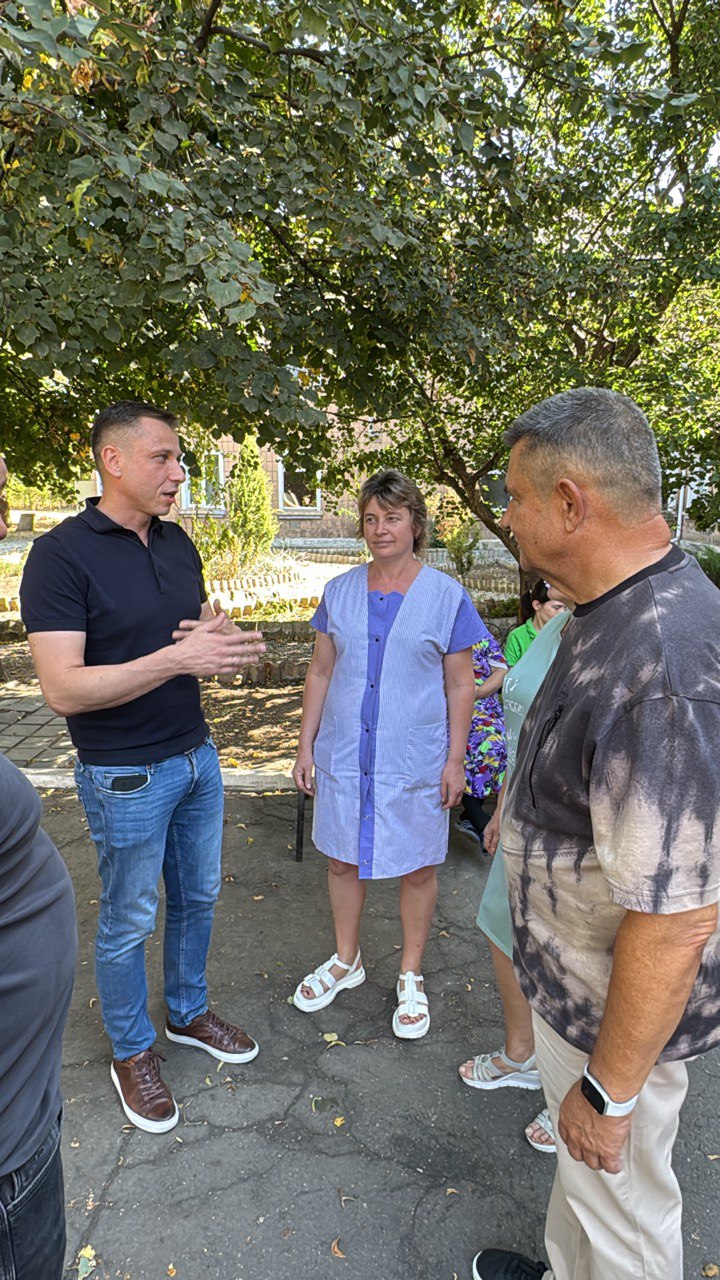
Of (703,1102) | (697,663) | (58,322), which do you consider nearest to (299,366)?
(58,322)

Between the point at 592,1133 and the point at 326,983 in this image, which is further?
the point at 326,983

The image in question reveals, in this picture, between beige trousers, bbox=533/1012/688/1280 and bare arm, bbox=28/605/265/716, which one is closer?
beige trousers, bbox=533/1012/688/1280

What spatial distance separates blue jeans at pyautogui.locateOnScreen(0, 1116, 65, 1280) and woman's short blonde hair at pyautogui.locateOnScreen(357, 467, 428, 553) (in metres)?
2.13

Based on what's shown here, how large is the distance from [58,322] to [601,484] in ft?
10.5

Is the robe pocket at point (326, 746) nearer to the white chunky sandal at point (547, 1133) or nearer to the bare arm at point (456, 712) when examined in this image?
the bare arm at point (456, 712)

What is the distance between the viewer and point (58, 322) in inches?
143

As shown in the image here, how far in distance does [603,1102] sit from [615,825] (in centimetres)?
53

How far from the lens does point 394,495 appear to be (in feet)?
9.34

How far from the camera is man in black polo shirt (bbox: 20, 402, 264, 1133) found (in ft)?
7.10

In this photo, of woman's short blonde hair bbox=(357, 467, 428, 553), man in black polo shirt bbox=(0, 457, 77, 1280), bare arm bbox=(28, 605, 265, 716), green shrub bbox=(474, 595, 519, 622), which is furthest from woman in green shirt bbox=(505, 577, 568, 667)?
green shrub bbox=(474, 595, 519, 622)

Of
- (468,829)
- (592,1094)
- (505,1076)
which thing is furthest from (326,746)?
(592,1094)

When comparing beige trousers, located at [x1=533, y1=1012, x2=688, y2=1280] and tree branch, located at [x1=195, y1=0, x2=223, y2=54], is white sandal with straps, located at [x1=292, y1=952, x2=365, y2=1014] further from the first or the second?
tree branch, located at [x1=195, y1=0, x2=223, y2=54]

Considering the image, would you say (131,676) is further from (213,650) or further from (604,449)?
(604,449)

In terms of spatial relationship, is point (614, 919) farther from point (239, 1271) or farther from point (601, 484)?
point (239, 1271)
